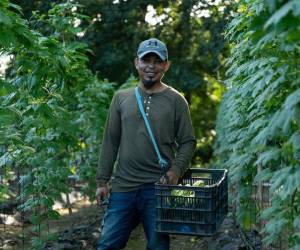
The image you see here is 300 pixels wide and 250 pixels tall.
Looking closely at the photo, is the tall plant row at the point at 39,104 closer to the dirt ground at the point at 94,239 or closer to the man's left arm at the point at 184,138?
the dirt ground at the point at 94,239

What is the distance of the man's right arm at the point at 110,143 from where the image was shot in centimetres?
501

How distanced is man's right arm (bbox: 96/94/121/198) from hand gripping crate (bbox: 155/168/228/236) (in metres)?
0.81

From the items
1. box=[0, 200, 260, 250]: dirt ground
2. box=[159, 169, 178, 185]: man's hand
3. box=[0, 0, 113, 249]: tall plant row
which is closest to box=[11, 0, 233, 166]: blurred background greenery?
box=[0, 200, 260, 250]: dirt ground

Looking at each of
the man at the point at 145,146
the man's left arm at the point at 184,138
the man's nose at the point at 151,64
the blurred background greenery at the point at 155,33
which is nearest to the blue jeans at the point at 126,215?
the man at the point at 145,146

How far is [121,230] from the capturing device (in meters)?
4.82

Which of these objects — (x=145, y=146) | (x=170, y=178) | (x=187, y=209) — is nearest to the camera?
(x=187, y=209)

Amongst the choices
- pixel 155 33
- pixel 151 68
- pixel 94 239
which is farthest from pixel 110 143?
pixel 155 33

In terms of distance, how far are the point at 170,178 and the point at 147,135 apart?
42 centimetres

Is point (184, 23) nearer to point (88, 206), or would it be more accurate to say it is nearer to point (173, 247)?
point (88, 206)

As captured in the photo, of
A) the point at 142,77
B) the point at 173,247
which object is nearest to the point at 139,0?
the point at 173,247

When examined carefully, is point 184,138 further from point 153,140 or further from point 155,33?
point 155,33

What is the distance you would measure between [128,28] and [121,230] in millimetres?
9714

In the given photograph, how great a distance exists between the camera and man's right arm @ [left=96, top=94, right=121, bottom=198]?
5.01 meters

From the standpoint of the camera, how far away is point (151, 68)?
4.79 meters
